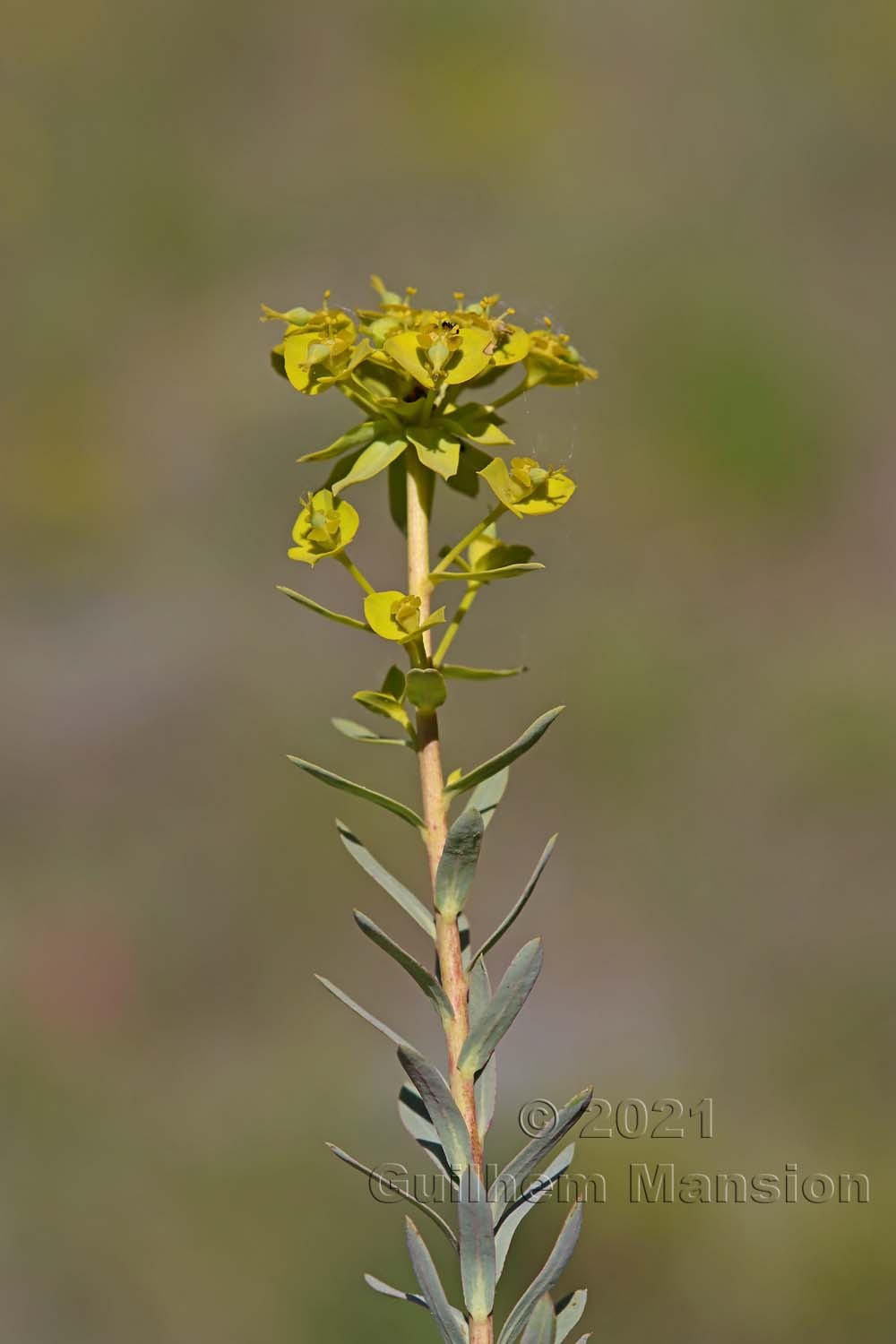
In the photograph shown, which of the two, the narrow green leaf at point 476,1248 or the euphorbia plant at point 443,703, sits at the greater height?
the euphorbia plant at point 443,703

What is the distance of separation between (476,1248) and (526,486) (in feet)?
1.17

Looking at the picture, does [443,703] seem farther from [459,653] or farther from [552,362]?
[459,653]

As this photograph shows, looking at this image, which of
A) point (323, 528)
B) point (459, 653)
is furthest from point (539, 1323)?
point (459, 653)

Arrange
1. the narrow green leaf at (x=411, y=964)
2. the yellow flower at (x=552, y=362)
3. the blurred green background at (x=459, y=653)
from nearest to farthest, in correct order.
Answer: the narrow green leaf at (x=411, y=964), the yellow flower at (x=552, y=362), the blurred green background at (x=459, y=653)

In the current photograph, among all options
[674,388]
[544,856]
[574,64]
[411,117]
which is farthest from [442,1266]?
[574,64]

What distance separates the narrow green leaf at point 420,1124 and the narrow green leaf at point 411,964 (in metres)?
0.07

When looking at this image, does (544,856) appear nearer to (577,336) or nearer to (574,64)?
(577,336)

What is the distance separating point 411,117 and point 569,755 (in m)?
2.11

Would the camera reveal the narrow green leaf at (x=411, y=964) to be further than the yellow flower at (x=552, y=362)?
No

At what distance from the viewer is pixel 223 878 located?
2.78 m

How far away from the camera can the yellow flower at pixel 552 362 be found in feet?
2.19

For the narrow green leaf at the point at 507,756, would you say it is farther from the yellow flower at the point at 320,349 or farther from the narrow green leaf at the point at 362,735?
the yellow flower at the point at 320,349

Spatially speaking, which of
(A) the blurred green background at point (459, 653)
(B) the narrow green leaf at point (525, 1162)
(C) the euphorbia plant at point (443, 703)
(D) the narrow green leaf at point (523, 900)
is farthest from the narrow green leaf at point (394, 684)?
(A) the blurred green background at point (459, 653)

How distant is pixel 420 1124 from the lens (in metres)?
0.66
